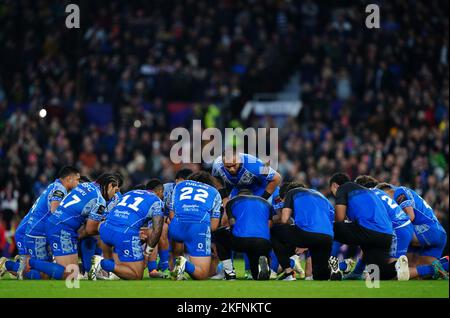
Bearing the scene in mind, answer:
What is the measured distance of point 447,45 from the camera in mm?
28766

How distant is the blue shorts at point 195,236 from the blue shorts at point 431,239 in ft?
11.0

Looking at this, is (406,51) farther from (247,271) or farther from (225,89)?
(247,271)

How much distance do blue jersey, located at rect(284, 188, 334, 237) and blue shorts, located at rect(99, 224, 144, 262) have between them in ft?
7.40

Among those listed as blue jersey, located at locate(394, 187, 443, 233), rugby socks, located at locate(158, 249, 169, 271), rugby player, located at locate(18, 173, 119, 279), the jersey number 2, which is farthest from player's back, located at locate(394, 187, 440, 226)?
rugby player, located at locate(18, 173, 119, 279)

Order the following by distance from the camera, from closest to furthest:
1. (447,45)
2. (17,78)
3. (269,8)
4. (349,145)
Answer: (349,145) → (447,45) → (17,78) → (269,8)

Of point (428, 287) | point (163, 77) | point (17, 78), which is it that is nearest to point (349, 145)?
point (163, 77)

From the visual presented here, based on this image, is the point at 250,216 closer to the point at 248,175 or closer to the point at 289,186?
the point at 289,186

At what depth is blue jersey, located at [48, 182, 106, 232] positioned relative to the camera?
52.2 feet

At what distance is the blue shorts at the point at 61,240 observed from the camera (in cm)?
1598

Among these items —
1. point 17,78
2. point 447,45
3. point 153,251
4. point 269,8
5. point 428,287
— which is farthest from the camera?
point 269,8

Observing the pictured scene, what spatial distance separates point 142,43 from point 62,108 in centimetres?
355

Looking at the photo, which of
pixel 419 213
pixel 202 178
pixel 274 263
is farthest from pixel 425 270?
pixel 202 178

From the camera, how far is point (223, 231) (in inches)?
637

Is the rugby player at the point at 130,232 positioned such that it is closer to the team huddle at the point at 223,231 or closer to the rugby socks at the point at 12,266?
the team huddle at the point at 223,231
